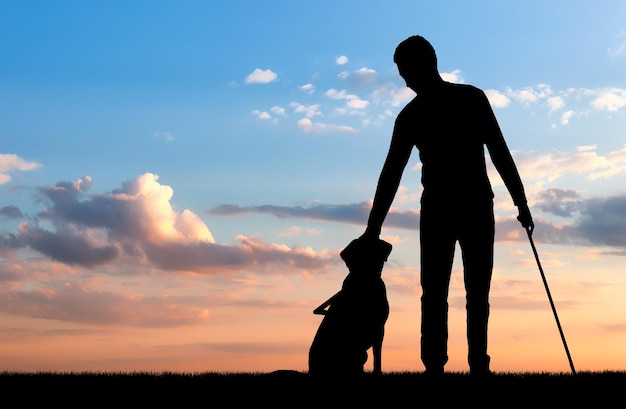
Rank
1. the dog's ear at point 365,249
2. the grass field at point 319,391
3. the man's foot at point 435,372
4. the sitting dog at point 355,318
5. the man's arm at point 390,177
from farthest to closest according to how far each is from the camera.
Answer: the man's arm at point 390,177 → the man's foot at point 435,372 → the dog's ear at point 365,249 → the sitting dog at point 355,318 → the grass field at point 319,391

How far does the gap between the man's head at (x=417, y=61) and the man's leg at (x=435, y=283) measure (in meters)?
1.30

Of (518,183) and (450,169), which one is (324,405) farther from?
(518,183)

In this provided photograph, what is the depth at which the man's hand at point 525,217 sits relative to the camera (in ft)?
27.0

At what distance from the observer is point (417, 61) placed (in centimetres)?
782

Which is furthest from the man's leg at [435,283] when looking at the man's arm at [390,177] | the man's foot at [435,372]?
the man's arm at [390,177]

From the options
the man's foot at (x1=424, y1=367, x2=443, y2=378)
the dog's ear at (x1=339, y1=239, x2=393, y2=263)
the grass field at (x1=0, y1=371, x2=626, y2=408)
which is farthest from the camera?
the man's foot at (x1=424, y1=367, x2=443, y2=378)

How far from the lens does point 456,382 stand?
26.1 feet

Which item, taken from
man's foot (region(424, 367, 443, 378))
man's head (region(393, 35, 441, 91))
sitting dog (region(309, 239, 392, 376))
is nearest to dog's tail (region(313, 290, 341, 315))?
sitting dog (region(309, 239, 392, 376))

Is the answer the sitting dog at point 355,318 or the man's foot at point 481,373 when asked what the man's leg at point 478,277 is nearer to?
the man's foot at point 481,373

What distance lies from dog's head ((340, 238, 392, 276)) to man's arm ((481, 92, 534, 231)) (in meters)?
1.44

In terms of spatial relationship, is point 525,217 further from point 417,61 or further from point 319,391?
point 319,391

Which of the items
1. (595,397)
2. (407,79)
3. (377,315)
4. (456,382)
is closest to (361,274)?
(377,315)

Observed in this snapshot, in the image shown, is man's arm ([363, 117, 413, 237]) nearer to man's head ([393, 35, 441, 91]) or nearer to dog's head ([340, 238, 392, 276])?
dog's head ([340, 238, 392, 276])

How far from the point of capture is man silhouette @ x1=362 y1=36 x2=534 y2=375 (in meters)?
7.66
